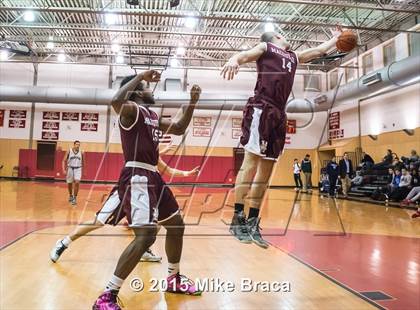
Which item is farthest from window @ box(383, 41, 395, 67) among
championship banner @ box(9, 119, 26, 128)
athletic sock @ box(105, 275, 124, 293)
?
championship banner @ box(9, 119, 26, 128)

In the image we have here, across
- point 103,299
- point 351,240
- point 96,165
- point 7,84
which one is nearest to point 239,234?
point 103,299

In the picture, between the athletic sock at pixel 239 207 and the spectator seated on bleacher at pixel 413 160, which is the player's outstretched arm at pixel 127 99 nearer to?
the athletic sock at pixel 239 207

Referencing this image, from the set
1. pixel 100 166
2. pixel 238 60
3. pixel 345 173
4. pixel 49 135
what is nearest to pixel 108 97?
pixel 100 166

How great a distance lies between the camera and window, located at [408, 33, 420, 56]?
14291 millimetres

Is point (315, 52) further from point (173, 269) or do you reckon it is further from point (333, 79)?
point (333, 79)

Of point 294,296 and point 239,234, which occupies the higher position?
point 239,234

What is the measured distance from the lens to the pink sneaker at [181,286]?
3545 mm

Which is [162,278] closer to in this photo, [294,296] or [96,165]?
[294,296]

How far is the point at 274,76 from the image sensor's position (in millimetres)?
3238

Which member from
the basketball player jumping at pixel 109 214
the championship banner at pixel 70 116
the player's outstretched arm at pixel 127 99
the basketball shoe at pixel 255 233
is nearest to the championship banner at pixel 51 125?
the championship banner at pixel 70 116

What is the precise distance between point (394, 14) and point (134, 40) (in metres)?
11.1

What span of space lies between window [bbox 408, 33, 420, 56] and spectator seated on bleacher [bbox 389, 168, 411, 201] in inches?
203

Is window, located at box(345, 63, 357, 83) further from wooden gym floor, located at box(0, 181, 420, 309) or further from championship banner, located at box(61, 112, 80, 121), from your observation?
championship banner, located at box(61, 112, 80, 121)

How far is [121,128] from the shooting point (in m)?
3.27
